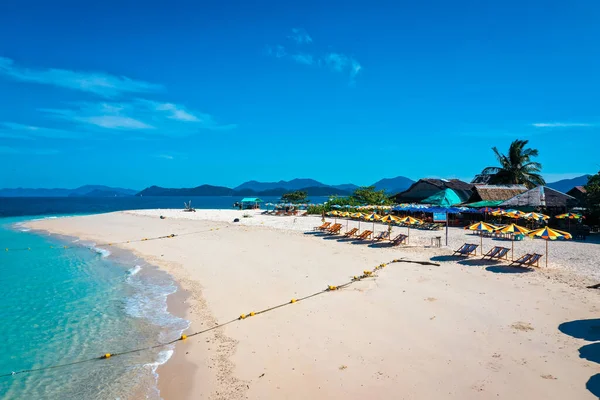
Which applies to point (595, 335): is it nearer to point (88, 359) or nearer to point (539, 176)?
point (88, 359)

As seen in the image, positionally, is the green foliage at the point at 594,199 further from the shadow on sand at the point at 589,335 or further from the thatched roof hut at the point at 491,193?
the shadow on sand at the point at 589,335

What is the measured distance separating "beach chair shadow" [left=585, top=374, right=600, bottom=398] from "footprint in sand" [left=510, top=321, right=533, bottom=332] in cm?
185

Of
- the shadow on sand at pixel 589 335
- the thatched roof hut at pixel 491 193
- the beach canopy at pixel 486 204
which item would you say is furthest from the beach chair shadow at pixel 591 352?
the thatched roof hut at pixel 491 193

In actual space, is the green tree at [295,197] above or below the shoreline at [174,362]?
above

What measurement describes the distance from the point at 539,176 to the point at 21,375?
44.1m

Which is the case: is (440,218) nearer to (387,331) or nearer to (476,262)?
(476,262)

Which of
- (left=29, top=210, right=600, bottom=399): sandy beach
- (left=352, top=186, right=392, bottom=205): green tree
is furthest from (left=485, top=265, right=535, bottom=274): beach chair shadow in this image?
(left=352, top=186, right=392, bottom=205): green tree

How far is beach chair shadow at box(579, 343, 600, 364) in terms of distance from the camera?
21.1ft

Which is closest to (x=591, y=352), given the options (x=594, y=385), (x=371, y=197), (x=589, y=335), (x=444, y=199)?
(x=589, y=335)

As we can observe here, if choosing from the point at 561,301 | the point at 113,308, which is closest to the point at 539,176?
the point at 561,301

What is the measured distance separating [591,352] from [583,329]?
1109 mm

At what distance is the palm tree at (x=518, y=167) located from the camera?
119 ft

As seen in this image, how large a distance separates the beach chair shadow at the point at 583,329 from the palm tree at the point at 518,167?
33.3 m

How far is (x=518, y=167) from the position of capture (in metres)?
36.7
